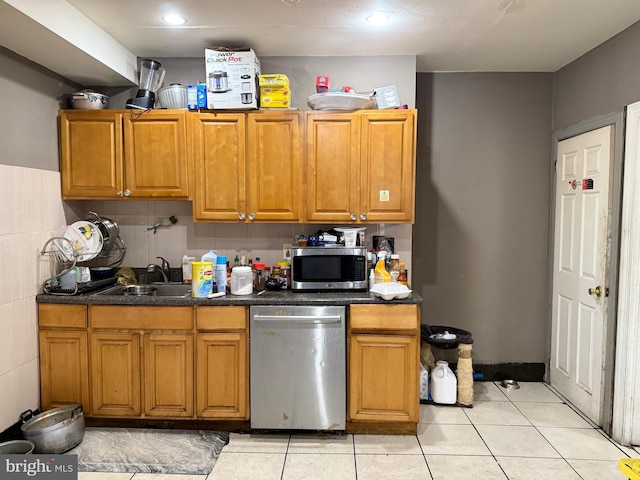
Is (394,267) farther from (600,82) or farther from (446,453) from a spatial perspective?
(600,82)

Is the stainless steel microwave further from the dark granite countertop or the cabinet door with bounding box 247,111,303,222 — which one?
the cabinet door with bounding box 247,111,303,222

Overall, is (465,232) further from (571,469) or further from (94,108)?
(94,108)

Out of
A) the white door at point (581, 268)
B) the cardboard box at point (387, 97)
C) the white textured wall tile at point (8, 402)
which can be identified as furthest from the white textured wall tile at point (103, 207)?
the white door at point (581, 268)

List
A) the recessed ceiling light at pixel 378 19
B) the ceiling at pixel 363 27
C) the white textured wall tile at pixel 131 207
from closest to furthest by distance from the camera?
1. the ceiling at pixel 363 27
2. the recessed ceiling light at pixel 378 19
3. the white textured wall tile at pixel 131 207

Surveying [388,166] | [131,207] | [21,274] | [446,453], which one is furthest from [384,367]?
[21,274]

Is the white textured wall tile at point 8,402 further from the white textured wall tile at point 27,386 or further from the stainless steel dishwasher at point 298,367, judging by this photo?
the stainless steel dishwasher at point 298,367

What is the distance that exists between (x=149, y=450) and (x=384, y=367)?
150cm

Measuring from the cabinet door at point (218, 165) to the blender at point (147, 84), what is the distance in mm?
358

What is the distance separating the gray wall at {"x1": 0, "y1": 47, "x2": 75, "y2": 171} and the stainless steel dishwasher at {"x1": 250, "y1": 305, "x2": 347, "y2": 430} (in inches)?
67.8

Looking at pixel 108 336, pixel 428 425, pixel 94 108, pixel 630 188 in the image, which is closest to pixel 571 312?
pixel 630 188

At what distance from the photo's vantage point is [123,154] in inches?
123

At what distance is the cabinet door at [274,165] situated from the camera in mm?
3072

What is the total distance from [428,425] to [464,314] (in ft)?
3.61

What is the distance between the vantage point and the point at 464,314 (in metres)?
3.81
